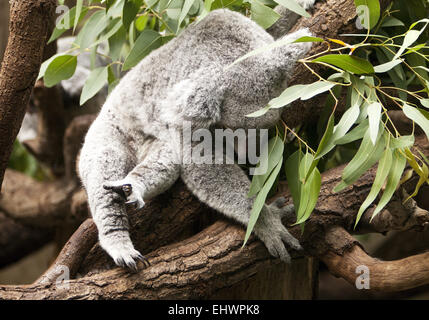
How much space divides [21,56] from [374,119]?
161 centimetres

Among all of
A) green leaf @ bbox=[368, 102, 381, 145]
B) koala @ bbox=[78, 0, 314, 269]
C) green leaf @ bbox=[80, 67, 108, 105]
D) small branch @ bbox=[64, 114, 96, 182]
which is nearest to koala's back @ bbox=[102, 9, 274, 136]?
koala @ bbox=[78, 0, 314, 269]

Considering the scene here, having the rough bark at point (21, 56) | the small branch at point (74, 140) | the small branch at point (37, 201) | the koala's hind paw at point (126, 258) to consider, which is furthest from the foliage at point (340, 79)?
the small branch at point (37, 201)

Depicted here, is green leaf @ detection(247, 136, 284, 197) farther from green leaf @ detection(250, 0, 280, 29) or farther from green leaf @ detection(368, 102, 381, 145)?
green leaf @ detection(250, 0, 280, 29)

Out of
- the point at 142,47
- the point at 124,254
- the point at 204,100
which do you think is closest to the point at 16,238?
the point at 142,47

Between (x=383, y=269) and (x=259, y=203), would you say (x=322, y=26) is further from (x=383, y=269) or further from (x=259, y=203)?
(x=383, y=269)

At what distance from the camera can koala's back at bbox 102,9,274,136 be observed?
256 cm

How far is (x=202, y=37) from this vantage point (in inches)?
104

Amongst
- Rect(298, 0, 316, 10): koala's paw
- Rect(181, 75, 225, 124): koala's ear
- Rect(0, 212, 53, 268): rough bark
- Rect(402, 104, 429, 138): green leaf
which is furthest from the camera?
Rect(0, 212, 53, 268): rough bark

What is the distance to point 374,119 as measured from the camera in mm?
1851

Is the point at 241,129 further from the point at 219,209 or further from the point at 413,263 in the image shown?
the point at 413,263

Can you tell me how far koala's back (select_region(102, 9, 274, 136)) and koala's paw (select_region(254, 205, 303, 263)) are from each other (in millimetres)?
717

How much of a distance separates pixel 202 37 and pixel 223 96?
410mm

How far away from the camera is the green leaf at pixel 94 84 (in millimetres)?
3178
